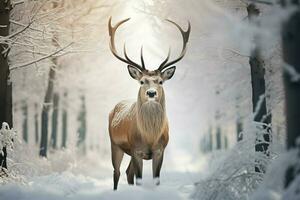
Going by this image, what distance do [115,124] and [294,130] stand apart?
588cm

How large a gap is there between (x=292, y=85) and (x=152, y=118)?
14.5 ft

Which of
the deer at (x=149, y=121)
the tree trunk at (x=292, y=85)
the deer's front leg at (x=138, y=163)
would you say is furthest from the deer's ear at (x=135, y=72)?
the tree trunk at (x=292, y=85)

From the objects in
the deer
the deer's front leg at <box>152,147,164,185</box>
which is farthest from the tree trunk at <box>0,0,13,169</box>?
the deer's front leg at <box>152,147,164,185</box>

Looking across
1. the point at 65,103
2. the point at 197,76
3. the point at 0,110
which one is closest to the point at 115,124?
the point at 0,110

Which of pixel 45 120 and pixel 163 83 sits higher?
pixel 163 83

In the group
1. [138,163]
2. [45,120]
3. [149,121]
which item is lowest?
[138,163]

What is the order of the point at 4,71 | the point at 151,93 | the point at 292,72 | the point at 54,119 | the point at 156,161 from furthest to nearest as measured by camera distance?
the point at 54,119, the point at 4,71, the point at 156,161, the point at 151,93, the point at 292,72

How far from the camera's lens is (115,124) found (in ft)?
31.8

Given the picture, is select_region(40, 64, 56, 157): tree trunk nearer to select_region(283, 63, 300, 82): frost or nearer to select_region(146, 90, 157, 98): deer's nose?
select_region(146, 90, 157, 98): deer's nose

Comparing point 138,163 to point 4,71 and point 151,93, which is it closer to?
point 151,93

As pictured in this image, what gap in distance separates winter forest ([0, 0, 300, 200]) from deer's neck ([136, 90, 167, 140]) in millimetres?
17

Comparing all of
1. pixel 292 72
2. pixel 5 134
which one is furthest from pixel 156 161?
pixel 292 72

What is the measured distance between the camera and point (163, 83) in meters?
9.27

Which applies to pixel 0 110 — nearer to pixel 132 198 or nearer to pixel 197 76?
pixel 132 198
